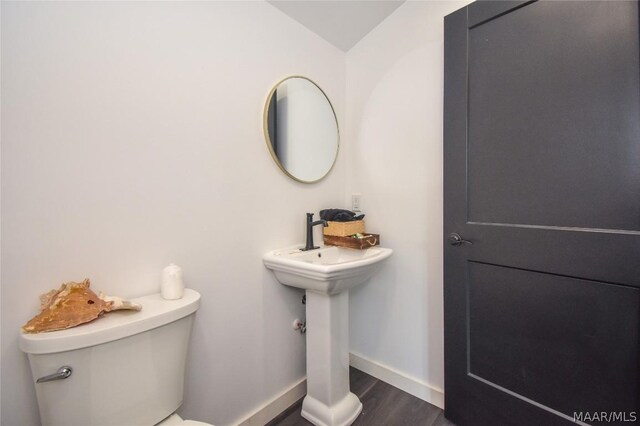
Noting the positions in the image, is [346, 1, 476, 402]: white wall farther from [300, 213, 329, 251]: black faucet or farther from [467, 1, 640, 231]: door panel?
[300, 213, 329, 251]: black faucet

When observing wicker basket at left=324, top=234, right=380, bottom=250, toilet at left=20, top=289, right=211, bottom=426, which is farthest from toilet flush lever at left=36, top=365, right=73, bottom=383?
wicker basket at left=324, top=234, right=380, bottom=250

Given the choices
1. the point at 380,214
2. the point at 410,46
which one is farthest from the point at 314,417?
the point at 410,46

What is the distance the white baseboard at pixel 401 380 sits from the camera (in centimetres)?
150

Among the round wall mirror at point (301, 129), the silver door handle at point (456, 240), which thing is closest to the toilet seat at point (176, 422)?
the round wall mirror at point (301, 129)

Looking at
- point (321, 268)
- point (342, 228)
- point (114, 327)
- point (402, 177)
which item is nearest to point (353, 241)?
point (342, 228)

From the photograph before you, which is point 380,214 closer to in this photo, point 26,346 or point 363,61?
point 363,61

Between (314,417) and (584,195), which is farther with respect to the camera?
(314,417)

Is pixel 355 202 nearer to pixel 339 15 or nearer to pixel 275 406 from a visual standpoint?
pixel 339 15

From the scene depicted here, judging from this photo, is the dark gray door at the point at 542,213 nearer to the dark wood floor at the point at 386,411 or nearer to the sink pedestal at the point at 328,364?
the dark wood floor at the point at 386,411

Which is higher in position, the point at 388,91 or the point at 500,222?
the point at 388,91

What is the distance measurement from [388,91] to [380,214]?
2.50 feet

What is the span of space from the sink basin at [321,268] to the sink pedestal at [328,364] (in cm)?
12

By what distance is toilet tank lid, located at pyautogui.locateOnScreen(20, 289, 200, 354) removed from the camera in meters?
0.68

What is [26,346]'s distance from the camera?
68 cm
